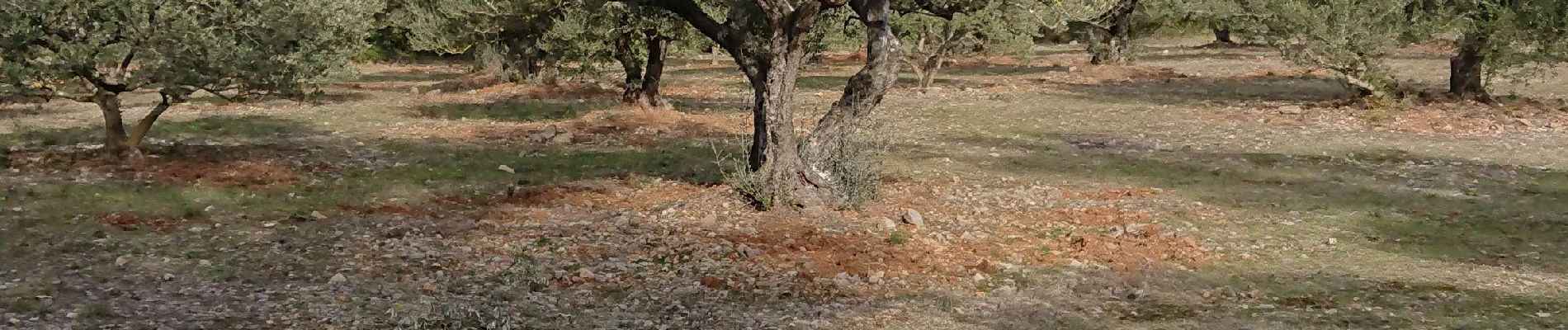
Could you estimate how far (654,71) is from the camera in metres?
26.1

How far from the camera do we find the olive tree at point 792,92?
13.5m

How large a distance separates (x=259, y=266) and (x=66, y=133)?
13.4 m

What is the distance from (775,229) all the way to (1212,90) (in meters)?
22.9

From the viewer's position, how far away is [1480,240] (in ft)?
41.7

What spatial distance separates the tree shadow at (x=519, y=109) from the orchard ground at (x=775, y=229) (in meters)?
1.78

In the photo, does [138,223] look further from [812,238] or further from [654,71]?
[654,71]

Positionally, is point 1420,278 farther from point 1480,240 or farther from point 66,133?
point 66,133

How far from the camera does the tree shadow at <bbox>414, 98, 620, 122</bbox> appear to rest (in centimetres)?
2619

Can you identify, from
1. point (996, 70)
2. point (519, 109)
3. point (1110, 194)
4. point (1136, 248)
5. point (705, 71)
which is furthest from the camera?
point (705, 71)

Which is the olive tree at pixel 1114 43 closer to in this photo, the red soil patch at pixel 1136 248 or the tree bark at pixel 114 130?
the red soil patch at pixel 1136 248

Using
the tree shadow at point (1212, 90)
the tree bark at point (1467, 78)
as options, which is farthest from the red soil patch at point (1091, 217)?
the tree bark at point (1467, 78)

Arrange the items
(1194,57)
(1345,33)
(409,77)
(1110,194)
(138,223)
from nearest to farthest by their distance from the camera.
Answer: (138,223) → (1110,194) → (1345,33) → (409,77) → (1194,57)

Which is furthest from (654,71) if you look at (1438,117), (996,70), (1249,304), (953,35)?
(996,70)

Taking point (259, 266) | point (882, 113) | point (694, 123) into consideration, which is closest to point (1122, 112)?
point (882, 113)
